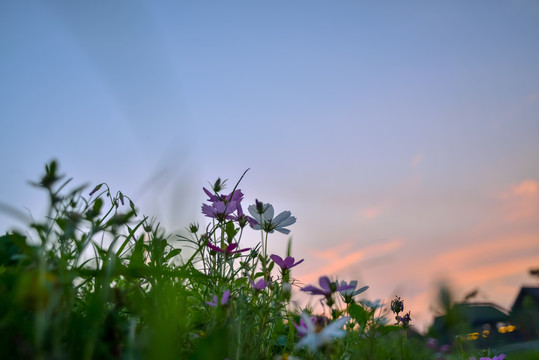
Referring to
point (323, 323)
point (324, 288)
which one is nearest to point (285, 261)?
point (324, 288)

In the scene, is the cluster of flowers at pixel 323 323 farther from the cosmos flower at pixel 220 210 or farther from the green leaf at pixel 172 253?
the green leaf at pixel 172 253

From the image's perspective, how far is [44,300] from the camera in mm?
566

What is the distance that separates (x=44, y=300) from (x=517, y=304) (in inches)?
1427

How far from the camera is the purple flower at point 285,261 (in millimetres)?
1408

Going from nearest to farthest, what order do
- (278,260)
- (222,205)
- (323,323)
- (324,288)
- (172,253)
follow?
(323,323) < (324,288) < (278,260) < (222,205) < (172,253)

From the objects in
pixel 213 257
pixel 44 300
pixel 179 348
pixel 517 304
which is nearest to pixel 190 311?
pixel 213 257

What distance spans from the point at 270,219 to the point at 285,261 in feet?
0.70

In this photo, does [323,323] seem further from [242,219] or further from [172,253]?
[172,253]

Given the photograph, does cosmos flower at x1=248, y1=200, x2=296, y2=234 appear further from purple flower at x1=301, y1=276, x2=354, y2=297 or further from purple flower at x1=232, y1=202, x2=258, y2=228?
purple flower at x1=301, y1=276, x2=354, y2=297

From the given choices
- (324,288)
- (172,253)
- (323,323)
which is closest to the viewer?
(323,323)

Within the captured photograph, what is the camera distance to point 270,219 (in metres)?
1.59

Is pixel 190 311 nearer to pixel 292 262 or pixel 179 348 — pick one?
pixel 292 262

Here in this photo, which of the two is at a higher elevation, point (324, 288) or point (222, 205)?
point (222, 205)

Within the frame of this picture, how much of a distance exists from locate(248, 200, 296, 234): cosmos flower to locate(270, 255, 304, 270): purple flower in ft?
0.61
